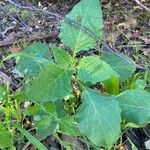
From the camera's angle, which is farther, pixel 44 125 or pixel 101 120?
pixel 44 125

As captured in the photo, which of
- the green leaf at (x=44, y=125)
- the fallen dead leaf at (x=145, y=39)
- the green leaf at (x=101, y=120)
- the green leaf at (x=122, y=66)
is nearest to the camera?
the green leaf at (x=101, y=120)

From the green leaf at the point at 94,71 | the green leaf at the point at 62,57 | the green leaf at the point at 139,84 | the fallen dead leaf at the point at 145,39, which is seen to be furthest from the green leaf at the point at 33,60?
the fallen dead leaf at the point at 145,39

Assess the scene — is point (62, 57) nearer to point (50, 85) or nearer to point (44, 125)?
point (50, 85)

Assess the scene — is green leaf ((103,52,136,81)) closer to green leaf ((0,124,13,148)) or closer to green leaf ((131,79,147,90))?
green leaf ((131,79,147,90))

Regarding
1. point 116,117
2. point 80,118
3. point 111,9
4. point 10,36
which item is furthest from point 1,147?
point 111,9

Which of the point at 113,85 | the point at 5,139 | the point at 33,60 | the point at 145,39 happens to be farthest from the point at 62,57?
the point at 145,39

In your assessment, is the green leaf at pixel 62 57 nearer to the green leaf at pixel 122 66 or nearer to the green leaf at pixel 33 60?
the green leaf at pixel 33 60
